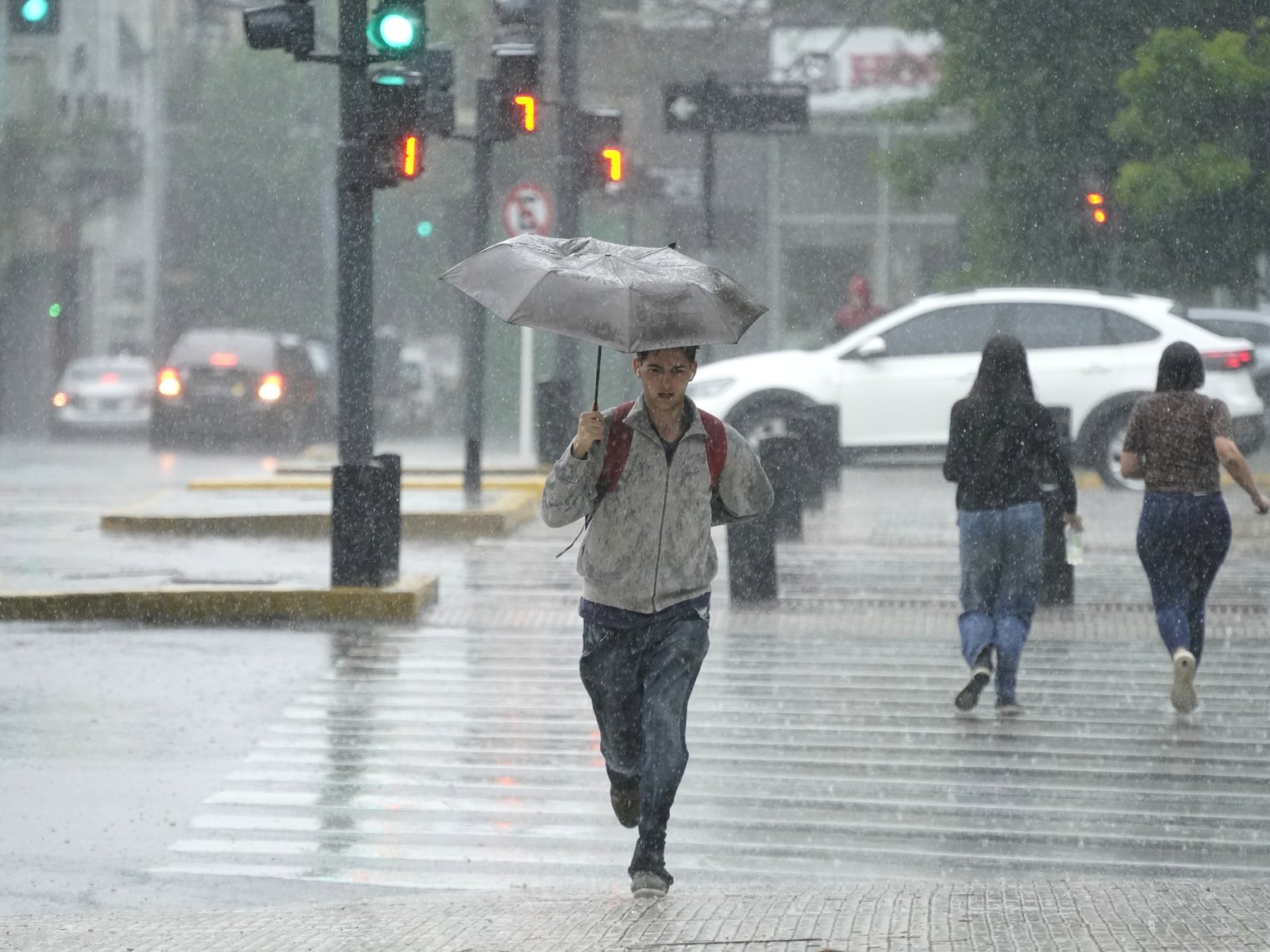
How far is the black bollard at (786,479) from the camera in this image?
1432cm

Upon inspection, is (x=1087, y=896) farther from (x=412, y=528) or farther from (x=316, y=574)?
(x=412, y=528)

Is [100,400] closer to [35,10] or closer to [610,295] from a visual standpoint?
[35,10]

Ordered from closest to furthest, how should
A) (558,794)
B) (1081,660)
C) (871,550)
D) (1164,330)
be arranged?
1. (558,794)
2. (1081,660)
3. (871,550)
4. (1164,330)

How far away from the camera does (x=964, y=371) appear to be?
1967cm

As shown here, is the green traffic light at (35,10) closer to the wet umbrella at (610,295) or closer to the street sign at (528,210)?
the street sign at (528,210)

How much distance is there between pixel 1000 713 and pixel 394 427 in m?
25.9

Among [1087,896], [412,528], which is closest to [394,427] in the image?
[412,528]

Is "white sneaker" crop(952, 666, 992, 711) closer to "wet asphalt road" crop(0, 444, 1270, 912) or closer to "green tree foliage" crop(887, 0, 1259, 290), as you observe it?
"wet asphalt road" crop(0, 444, 1270, 912)

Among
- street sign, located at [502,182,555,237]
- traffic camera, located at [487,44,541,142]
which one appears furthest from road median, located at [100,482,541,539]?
street sign, located at [502,182,555,237]

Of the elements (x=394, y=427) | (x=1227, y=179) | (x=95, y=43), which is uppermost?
(x=95, y=43)

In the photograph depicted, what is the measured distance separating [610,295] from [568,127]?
14.6m

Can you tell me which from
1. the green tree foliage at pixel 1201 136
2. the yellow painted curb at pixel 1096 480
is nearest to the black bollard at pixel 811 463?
the yellow painted curb at pixel 1096 480

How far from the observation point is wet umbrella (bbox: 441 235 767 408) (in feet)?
18.2

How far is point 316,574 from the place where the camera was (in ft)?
41.3
